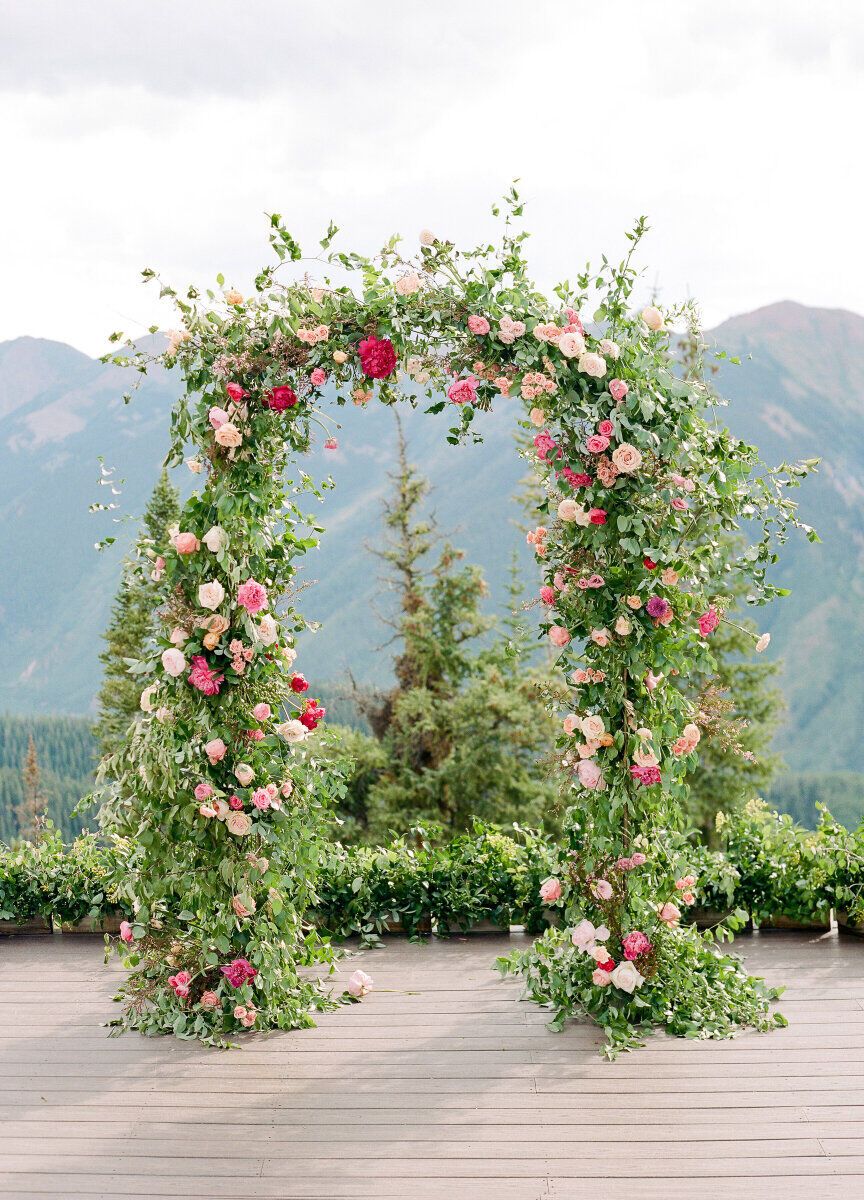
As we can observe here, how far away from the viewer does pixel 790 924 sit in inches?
189

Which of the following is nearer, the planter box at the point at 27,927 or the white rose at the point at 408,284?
the white rose at the point at 408,284

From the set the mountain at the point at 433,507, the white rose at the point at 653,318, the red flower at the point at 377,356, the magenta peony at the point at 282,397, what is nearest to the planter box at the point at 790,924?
the white rose at the point at 653,318

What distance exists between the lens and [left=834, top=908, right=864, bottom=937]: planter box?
4.66 meters

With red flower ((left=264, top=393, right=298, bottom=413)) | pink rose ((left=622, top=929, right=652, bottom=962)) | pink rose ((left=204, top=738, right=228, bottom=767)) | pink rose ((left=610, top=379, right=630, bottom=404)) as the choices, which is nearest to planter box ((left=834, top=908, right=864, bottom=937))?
pink rose ((left=622, top=929, right=652, bottom=962))

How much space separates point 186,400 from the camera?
12.4ft

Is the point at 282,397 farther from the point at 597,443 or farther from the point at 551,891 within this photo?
the point at 551,891

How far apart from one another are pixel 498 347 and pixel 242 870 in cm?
201

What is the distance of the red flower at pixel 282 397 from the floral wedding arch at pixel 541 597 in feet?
0.05

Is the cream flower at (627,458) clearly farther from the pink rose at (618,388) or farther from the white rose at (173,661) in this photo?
the white rose at (173,661)

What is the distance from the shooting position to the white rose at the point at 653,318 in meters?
3.71

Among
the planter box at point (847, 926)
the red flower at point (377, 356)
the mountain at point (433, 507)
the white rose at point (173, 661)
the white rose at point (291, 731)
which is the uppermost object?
the mountain at point (433, 507)

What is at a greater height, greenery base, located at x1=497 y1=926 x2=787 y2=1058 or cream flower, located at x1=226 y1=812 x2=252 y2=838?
cream flower, located at x1=226 y1=812 x2=252 y2=838

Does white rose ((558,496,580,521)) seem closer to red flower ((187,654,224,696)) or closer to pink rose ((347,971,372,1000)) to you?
red flower ((187,654,224,696))

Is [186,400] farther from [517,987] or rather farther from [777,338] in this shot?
[777,338]
